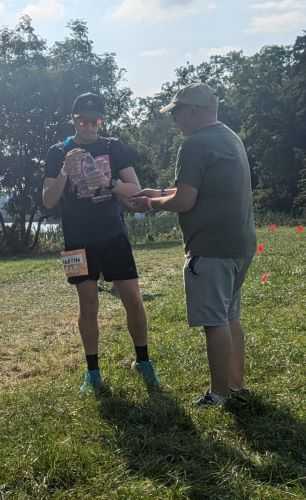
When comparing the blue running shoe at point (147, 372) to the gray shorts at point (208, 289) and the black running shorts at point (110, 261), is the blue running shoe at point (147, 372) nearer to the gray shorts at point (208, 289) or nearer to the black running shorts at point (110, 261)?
the black running shorts at point (110, 261)

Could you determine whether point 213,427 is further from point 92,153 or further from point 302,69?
point 302,69

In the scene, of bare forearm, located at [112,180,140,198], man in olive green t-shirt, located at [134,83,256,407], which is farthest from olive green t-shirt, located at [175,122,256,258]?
bare forearm, located at [112,180,140,198]

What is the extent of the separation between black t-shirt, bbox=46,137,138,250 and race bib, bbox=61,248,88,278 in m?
0.05

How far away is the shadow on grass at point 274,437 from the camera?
2557 millimetres

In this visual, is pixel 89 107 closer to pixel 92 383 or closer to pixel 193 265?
pixel 193 265

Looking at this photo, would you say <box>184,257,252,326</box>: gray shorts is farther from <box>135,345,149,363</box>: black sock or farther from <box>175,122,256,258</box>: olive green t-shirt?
<box>135,345,149,363</box>: black sock

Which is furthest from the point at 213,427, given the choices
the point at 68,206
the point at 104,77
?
the point at 104,77

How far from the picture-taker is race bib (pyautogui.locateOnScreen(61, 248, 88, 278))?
3787 mm

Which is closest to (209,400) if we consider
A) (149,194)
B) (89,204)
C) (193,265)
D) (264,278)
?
(193,265)

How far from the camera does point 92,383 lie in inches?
152

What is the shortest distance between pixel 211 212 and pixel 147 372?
4.19 feet

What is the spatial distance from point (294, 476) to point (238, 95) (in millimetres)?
45181

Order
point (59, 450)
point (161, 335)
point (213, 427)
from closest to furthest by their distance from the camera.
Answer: point (59, 450)
point (213, 427)
point (161, 335)

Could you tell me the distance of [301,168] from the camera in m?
36.3
